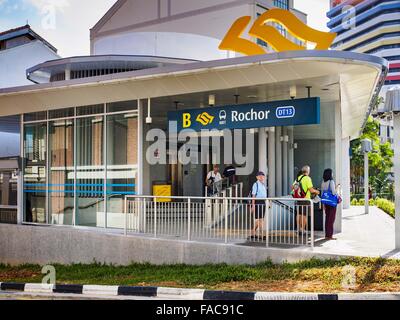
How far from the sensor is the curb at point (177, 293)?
8.06 meters

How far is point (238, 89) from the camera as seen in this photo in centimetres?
1371

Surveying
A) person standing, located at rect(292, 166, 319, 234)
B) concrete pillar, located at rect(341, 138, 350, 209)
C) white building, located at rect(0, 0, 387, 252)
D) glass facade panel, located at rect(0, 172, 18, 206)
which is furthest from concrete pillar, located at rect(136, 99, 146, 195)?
concrete pillar, located at rect(341, 138, 350, 209)

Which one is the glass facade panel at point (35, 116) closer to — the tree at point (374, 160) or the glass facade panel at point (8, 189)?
the glass facade panel at point (8, 189)

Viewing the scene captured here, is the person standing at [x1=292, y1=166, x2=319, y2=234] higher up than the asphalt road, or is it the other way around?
the person standing at [x1=292, y1=166, x2=319, y2=234]

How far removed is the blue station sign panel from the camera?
39.4 feet

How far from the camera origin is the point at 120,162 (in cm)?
1445

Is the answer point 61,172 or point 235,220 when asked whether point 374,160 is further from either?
point 235,220

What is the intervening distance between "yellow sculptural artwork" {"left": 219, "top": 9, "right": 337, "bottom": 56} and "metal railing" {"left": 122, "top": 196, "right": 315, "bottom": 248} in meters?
4.05

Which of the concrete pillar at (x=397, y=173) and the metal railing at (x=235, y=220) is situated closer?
the concrete pillar at (x=397, y=173)

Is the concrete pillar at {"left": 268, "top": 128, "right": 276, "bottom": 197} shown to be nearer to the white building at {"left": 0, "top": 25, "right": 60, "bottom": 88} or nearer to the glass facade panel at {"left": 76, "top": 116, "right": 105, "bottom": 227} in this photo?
the glass facade panel at {"left": 76, "top": 116, "right": 105, "bottom": 227}

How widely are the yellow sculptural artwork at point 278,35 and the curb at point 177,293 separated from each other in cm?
689

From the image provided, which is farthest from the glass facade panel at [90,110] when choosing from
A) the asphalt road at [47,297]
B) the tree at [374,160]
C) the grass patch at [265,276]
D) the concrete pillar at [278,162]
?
the tree at [374,160]
